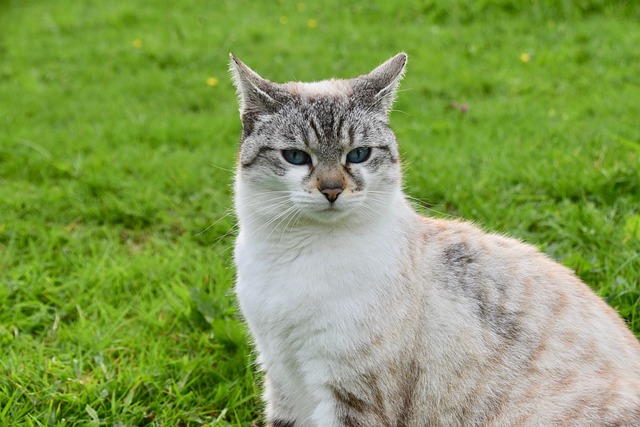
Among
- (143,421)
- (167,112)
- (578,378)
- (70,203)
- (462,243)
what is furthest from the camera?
(167,112)

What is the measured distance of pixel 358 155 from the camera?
3244 millimetres

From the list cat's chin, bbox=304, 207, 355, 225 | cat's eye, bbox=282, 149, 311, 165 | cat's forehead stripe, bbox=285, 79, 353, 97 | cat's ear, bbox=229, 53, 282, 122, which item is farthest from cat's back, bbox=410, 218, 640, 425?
cat's ear, bbox=229, 53, 282, 122

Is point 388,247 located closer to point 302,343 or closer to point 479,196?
point 302,343

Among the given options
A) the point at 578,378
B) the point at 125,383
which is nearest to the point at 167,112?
the point at 125,383

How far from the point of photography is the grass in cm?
405

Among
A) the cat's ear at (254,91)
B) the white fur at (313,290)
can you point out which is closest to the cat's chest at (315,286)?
the white fur at (313,290)

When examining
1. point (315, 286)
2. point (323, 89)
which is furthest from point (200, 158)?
point (315, 286)

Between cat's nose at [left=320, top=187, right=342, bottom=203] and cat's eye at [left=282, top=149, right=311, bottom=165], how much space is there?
21 centimetres

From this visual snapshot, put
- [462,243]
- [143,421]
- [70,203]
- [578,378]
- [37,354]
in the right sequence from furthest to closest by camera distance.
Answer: [70,203] → [37,354] → [143,421] → [462,243] → [578,378]

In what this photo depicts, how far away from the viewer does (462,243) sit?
3389 mm

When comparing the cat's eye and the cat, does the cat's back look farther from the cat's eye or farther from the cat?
the cat's eye

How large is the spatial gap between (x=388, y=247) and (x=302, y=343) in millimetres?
560

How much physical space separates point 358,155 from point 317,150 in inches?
8.0

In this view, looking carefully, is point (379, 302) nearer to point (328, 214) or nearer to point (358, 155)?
point (328, 214)
